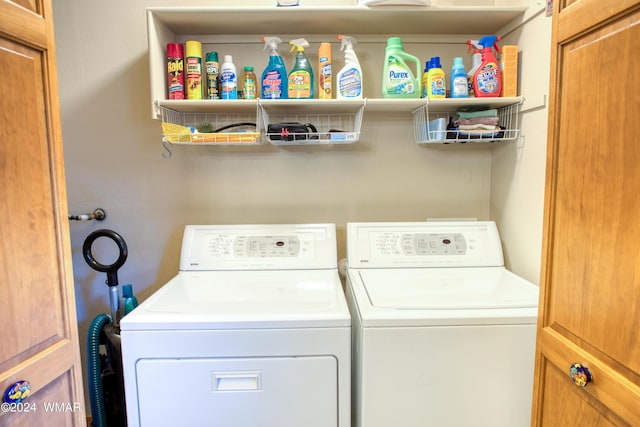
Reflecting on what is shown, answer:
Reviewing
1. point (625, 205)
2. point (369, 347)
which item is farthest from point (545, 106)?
point (369, 347)

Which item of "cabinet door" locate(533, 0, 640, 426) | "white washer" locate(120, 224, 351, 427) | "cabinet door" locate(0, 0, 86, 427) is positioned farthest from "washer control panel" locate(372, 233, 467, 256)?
"cabinet door" locate(0, 0, 86, 427)

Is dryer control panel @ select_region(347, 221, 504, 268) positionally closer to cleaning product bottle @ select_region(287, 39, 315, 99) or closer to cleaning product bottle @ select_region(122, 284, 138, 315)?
cleaning product bottle @ select_region(287, 39, 315, 99)

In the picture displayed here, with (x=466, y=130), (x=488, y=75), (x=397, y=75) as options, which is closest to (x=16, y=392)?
(x=397, y=75)

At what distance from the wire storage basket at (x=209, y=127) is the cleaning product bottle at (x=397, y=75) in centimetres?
59

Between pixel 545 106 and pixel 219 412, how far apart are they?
5.33 ft

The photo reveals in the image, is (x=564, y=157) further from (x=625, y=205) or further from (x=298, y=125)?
(x=298, y=125)

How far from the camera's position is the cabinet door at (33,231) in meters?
0.78

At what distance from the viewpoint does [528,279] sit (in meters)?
1.59

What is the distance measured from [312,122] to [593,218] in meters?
1.35

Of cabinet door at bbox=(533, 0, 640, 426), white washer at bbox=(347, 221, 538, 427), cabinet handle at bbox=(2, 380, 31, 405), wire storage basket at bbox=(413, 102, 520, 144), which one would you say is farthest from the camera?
wire storage basket at bbox=(413, 102, 520, 144)

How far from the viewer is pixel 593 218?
753mm

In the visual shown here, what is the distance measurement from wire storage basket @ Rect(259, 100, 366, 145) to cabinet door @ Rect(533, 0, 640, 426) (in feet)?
2.89

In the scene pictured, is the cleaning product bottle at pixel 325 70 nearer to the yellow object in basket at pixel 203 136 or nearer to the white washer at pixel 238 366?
the yellow object in basket at pixel 203 136

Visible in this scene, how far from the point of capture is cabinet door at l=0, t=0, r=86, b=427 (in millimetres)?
785
